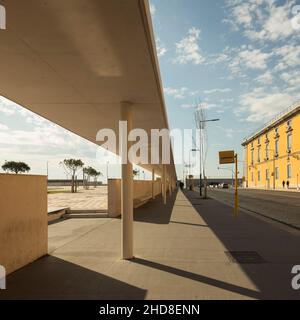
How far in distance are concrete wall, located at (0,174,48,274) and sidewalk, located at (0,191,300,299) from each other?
28cm

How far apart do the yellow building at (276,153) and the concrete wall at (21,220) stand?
56.3 meters

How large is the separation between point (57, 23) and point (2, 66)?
74.3 inches

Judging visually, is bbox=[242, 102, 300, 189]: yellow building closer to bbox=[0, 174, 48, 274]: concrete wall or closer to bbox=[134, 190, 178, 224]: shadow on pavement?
bbox=[134, 190, 178, 224]: shadow on pavement

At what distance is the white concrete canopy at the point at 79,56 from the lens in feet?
12.5

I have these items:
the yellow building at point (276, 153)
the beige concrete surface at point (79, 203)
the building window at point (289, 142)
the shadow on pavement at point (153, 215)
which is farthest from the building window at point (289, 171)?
the shadow on pavement at point (153, 215)

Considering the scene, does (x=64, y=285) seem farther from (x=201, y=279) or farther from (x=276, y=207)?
(x=276, y=207)

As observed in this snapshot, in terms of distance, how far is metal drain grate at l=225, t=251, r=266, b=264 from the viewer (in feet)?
22.7

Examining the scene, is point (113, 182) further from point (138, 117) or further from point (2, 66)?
point (2, 66)

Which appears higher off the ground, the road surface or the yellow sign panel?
the yellow sign panel

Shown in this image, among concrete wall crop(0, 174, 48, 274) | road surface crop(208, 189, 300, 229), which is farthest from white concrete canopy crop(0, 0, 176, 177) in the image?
road surface crop(208, 189, 300, 229)

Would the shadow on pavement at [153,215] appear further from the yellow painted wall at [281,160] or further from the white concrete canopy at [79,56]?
the yellow painted wall at [281,160]

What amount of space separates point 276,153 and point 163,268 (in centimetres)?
6893

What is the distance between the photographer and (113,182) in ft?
51.5
